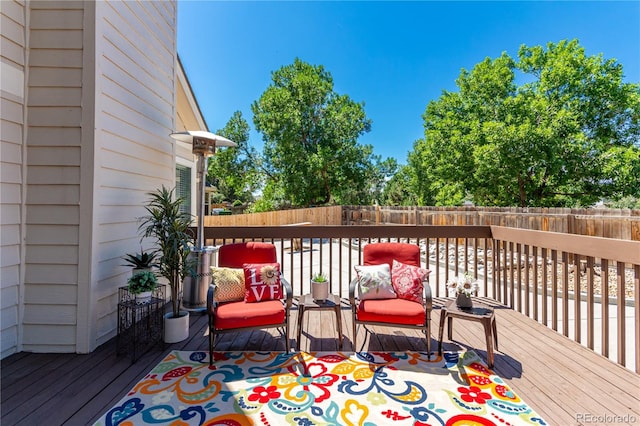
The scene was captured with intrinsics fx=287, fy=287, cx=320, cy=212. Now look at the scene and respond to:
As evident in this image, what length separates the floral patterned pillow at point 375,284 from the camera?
283 cm

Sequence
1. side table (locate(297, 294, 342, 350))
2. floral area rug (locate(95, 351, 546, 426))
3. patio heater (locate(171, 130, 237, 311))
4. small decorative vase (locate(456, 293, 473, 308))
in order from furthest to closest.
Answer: patio heater (locate(171, 130, 237, 311)) → side table (locate(297, 294, 342, 350)) → small decorative vase (locate(456, 293, 473, 308)) → floral area rug (locate(95, 351, 546, 426))

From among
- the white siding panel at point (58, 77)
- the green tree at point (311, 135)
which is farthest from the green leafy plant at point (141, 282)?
the green tree at point (311, 135)

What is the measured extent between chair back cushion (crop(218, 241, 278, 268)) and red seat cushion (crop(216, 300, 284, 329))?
63 centimetres

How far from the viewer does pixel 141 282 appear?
263 centimetres

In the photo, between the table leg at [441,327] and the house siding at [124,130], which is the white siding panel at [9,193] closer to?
the house siding at [124,130]

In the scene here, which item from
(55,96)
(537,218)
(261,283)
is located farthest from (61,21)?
(537,218)

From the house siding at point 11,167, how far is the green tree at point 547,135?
13.1 meters

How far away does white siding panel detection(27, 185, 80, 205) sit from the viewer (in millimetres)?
2598

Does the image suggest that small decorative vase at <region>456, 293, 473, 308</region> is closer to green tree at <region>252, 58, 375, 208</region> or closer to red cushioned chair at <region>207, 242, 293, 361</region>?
red cushioned chair at <region>207, 242, 293, 361</region>

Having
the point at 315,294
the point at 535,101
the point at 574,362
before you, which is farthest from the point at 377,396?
the point at 535,101

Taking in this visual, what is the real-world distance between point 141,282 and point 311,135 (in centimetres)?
1468

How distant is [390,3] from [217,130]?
1548cm

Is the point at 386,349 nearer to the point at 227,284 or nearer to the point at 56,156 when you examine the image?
the point at 227,284

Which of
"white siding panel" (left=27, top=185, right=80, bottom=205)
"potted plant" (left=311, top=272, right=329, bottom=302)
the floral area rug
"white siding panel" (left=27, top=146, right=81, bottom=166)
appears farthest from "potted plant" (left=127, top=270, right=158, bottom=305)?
"potted plant" (left=311, top=272, right=329, bottom=302)
